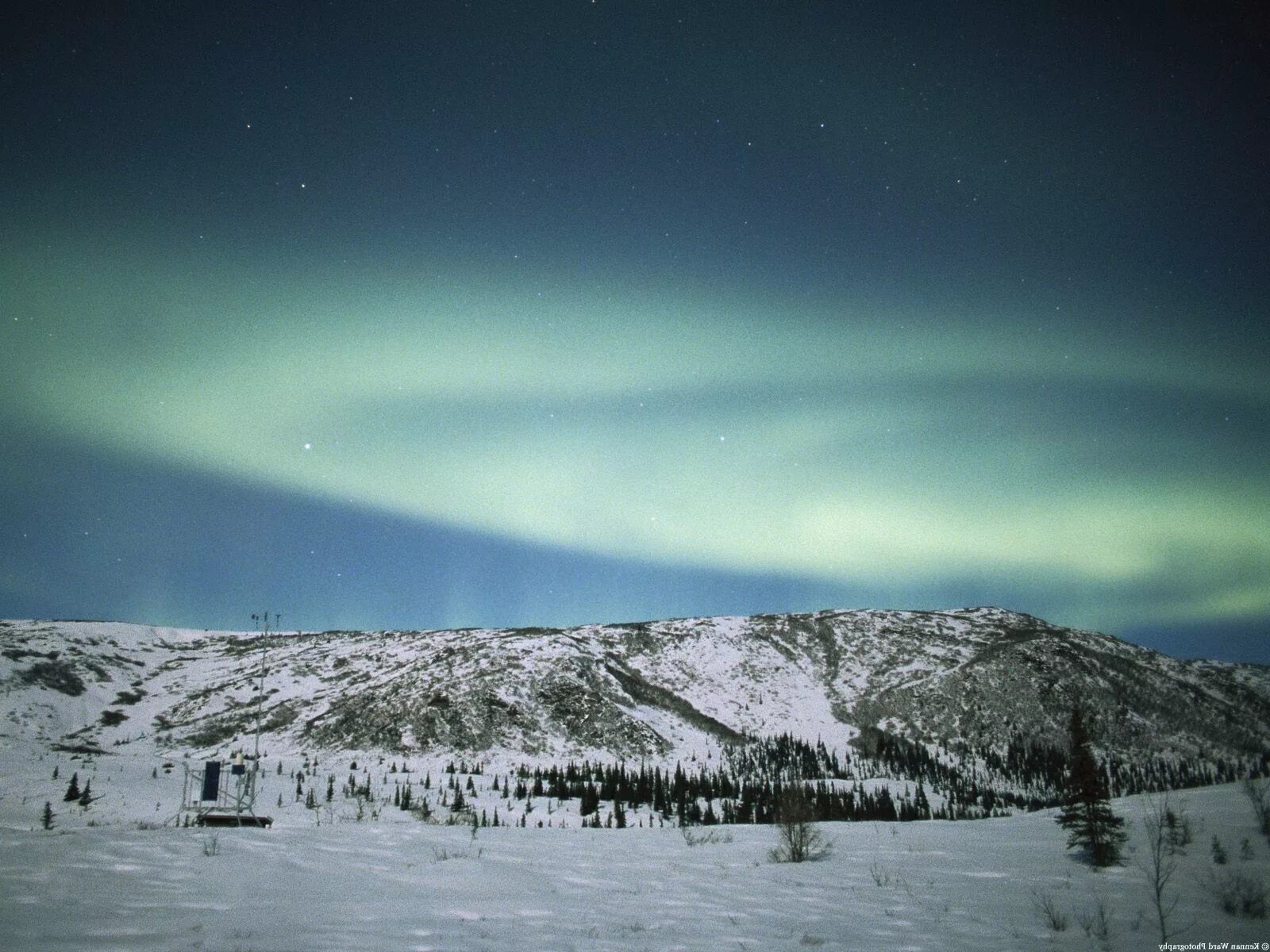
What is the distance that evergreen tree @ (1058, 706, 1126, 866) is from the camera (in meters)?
19.5

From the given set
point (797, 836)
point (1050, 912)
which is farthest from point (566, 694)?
point (1050, 912)

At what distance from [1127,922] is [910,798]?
370 feet

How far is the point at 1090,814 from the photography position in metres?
20.4

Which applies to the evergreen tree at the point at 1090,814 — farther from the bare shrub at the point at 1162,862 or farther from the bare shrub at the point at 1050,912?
the bare shrub at the point at 1050,912

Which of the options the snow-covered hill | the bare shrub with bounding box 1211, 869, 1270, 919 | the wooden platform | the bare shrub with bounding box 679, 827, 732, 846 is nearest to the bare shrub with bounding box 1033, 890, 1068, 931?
the bare shrub with bounding box 1211, 869, 1270, 919

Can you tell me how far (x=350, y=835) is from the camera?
2173 centimetres

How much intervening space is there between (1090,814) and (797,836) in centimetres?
880

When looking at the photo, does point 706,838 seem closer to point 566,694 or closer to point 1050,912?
point 1050,912

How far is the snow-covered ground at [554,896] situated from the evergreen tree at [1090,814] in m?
0.76

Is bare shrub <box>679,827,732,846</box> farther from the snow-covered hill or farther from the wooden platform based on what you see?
the snow-covered hill

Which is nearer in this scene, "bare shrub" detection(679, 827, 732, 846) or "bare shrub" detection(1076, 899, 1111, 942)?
"bare shrub" detection(1076, 899, 1111, 942)

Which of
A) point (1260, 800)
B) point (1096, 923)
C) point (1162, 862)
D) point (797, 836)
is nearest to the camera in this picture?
point (1096, 923)

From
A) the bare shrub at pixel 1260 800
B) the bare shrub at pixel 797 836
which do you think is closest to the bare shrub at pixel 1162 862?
the bare shrub at pixel 1260 800

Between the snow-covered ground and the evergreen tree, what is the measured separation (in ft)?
2.48
